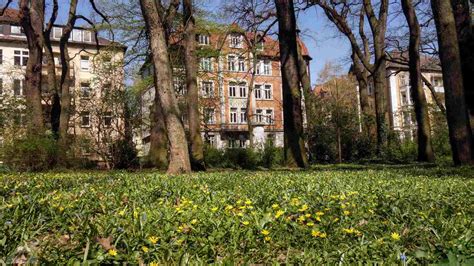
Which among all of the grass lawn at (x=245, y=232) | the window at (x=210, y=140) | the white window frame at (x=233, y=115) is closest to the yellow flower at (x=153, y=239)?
the grass lawn at (x=245, y=232)

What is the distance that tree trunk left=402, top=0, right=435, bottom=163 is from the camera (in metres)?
20.1

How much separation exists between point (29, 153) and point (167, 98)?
7.16m

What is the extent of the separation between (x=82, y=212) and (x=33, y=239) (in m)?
0.81

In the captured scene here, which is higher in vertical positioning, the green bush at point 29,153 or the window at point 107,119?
the window at point 107,119

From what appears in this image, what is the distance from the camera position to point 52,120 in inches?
883

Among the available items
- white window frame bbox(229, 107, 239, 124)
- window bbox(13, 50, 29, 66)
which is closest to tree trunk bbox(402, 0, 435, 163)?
white window frame bbox(229, 107, 239, 124)

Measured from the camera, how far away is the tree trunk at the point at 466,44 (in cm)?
1480

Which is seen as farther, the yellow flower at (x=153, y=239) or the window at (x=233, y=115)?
the window at (x=233, y=115)

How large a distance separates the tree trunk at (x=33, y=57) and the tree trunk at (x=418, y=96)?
1757 centimetres

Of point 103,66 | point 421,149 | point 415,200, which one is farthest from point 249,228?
point 103,66

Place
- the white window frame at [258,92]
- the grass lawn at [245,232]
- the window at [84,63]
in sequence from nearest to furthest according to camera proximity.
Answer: the grass lawn at [245,232]
the window at [84,63]
the white window frame at [258,92]

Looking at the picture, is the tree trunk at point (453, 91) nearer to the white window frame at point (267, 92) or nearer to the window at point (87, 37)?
the window at point (87, 37)

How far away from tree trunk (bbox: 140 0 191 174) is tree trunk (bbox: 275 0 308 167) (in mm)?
4641

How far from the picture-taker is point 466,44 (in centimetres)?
1534
